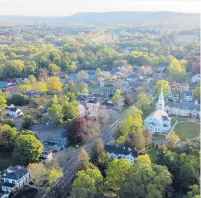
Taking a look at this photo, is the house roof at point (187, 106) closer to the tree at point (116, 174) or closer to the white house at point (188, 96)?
the white house at point (188, 96)

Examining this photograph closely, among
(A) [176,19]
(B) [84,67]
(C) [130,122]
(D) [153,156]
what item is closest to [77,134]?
(C) [130,122]

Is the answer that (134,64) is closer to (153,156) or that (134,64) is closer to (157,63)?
(157,63)

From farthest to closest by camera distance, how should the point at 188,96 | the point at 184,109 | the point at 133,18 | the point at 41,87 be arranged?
the point at 133,18
the point at 41,87
the point at 188,96
the point at 184,109

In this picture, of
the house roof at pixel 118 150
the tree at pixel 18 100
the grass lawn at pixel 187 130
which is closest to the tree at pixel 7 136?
the house roof at pixel 118 150

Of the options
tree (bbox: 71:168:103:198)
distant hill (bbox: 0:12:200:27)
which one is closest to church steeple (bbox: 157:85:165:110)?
tree (bbox: 71:168:103:198)

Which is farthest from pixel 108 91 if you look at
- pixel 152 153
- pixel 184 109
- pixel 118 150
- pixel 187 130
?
pixel 118 150

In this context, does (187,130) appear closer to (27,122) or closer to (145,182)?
(145,182)
